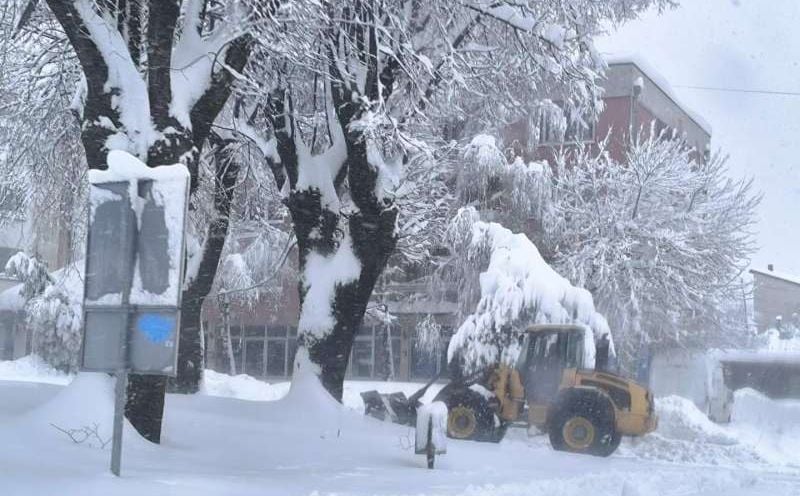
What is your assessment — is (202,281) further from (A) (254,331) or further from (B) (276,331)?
(A) (254,331)

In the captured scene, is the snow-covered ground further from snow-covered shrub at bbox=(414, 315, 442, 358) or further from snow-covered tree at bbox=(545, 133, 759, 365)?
snow-covered shrub at bbox=(414, 315, 442, 358)

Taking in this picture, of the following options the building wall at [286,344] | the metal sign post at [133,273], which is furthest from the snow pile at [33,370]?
the metal sign post at [133,273]

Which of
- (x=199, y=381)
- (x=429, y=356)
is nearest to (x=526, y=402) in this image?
(x=199, y=381)

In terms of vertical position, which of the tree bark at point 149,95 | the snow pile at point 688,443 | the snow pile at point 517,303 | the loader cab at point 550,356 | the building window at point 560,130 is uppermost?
the building window at point 560,130

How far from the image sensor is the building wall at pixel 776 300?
57.7 metres

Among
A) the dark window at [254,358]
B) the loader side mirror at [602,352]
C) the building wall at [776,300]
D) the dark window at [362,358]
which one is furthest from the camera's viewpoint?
the building wall at [776,300]

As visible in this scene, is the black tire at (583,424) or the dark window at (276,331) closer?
the black tire at (583,424)

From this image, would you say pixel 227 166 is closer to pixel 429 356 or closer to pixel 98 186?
pixel 98 186

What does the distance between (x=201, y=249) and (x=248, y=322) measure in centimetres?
2318

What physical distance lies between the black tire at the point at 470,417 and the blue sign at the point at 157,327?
10.8 metres

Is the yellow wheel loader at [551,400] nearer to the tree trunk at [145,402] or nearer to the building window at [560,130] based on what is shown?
the building window at [560,130]

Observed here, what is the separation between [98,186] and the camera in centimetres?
753

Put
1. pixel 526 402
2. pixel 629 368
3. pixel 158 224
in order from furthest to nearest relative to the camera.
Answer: pixel 629 368 < pixel 526 402 < pixel 158 224

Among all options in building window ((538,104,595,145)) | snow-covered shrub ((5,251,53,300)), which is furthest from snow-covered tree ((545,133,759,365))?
snow-covered shrub ((5,251,53,300))
